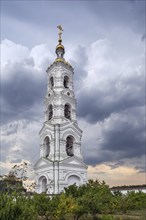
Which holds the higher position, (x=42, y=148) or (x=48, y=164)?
(x=42, y=148)

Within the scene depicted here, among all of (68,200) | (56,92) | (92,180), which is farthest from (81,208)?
(56,92)

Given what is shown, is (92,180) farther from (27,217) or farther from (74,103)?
(27,217)

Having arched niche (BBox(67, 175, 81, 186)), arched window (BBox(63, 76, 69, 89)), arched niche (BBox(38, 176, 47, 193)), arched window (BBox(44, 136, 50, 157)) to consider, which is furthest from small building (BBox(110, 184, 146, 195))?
arched window (BBox(63, 76, 69, 89))

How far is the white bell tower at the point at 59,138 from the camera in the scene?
4022 centimetres

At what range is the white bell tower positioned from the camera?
132 ft

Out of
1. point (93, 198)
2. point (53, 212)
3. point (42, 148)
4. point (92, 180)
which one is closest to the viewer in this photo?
point (53, 212)

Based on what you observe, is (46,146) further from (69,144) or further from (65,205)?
(65,205)

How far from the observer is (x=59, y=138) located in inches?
1657

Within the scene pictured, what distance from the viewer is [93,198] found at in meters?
25.0

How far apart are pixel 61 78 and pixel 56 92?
2.77 metres

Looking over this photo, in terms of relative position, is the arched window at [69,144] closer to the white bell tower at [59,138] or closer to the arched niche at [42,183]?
the white bell tower at [59,138]

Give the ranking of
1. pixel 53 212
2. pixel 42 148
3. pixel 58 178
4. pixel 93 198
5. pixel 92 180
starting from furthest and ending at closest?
pixel 42 148 → pixel 58 178 → pixel 92 180 → pixel 93 198 → pixel 53 212

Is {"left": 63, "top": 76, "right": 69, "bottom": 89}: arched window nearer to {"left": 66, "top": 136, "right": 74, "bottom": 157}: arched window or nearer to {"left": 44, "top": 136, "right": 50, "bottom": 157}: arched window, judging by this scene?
{"left": 66, "top": 136, "right": 74, "bottom": 157}: arched window

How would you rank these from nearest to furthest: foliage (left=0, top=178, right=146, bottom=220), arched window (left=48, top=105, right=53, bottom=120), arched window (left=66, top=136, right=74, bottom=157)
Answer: foliage (left=0, top=178, right=146, bottom=220), arched window (left=66, top=136, right=74, bottom=157), arched window (left=48, top=105, right=53, bottom=120)
